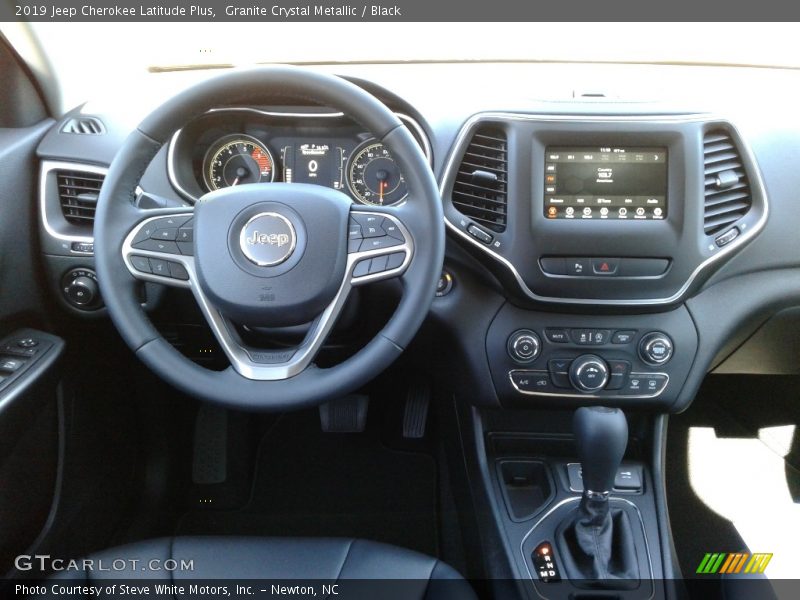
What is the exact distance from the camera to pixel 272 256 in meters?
1.12

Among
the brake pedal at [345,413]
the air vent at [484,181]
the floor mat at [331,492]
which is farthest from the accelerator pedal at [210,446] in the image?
the air vent at [484,181]

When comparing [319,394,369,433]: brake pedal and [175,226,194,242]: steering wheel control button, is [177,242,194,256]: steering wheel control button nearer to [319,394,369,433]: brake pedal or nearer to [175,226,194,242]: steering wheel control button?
[175,226,194,242]: steering wheel control button

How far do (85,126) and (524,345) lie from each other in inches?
39.9

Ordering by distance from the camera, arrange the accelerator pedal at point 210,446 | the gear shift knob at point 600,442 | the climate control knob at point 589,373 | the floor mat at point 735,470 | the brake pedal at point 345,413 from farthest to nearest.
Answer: the accelerator pedal at point 210,446 → the brake pedal at point 345,413 → the floor mat at point 735,470 → the climate control knob at point 589,373 → the gear shift knob at point 600,442

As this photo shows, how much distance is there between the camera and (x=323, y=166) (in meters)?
1.43

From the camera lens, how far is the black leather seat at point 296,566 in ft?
3.89

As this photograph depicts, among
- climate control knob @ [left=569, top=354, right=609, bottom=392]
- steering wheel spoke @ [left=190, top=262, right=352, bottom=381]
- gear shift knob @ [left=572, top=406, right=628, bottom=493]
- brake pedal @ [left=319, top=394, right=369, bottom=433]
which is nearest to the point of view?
steering wheel spoke @ [left=190, top=262, right=352, bottom=381]

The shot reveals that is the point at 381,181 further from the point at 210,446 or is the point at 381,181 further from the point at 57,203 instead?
the point at 210,446

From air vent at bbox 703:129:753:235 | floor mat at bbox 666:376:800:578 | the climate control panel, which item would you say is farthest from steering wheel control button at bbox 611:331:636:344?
floor mat at bbox 666:376:800:578

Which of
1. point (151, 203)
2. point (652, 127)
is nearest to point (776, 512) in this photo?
point (652, 127)

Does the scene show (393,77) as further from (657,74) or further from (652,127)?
(657,74)

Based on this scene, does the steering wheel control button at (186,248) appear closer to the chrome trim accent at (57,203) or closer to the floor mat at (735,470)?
the chrome trim accent at (57,203)

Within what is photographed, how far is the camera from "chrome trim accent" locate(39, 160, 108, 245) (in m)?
1.44

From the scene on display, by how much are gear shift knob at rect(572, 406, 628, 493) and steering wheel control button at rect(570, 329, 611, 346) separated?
143mm
